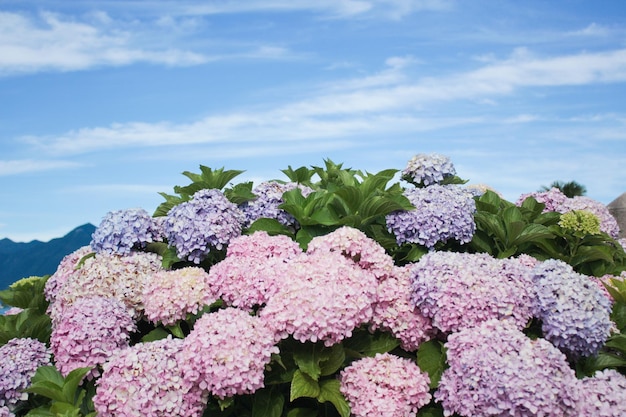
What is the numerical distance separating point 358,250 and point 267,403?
1.36 m

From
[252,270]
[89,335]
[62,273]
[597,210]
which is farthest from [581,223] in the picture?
[62,273]

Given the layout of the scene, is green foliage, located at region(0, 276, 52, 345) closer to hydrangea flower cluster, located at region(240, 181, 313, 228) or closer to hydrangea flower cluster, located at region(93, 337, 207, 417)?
hydrangea flower cluster, located at region(93, 337, 207, 417)

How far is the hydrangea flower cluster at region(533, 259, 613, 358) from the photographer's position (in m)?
4.93

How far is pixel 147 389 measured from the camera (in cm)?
457

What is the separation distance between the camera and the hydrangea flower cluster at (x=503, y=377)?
14.1 ft

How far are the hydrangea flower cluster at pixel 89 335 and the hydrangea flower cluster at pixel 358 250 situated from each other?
1.73 meters

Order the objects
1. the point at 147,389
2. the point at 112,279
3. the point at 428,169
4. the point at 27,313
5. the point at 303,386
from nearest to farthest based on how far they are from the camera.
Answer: the point at 303,386, the point at 147,389, the point at 112,279, the point at 27,313, the point at 428,169

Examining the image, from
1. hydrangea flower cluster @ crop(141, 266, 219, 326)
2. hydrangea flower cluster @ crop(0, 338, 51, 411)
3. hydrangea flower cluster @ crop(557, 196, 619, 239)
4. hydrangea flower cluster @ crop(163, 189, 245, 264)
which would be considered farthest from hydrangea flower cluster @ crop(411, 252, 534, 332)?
hydrangea flower cluster @ crop(0, 338, 51, 411)

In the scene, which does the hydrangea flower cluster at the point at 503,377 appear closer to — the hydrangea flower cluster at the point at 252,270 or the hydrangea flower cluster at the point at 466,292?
the hydrangea flower cluster at the point at 466,292

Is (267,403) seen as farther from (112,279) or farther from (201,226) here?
(112,279)

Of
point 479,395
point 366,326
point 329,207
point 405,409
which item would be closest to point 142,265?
point 329,207

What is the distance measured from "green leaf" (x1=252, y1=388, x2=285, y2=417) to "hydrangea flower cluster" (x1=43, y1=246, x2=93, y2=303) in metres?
2.80

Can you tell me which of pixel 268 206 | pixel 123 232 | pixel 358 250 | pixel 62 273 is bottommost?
pixel 62 273

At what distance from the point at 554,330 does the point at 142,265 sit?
3562mm
